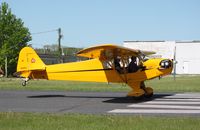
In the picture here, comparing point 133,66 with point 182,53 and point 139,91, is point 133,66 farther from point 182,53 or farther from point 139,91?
point 182,53

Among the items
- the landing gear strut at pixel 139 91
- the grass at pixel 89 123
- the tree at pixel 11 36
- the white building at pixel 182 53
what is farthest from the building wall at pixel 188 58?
the grass at pixel 89 123

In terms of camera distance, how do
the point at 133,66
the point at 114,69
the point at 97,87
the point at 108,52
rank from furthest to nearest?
the point at 97,87
the point at 114,69
the point at 133,66
the point at 108,52

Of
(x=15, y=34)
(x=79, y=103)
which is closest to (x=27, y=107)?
(x=79, y=103)

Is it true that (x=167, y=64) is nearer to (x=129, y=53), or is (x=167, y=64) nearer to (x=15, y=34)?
(x=129, y=53)

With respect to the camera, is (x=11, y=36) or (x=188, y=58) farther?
(x=188, y=58)

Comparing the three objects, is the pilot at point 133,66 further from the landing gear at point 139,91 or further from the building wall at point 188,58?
the building wall at point 188,58

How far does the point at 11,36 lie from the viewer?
62.2 meters

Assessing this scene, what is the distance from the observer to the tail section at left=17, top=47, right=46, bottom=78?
21891mm

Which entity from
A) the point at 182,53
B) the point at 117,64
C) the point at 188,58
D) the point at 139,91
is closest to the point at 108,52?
the point at 117,64

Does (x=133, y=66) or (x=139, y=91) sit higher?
(x=133, y=66)

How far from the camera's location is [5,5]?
64.3 metres

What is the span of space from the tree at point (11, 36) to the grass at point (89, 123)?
1959 inches

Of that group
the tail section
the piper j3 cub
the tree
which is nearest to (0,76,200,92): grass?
the tail section

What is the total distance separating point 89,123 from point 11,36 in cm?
5300
